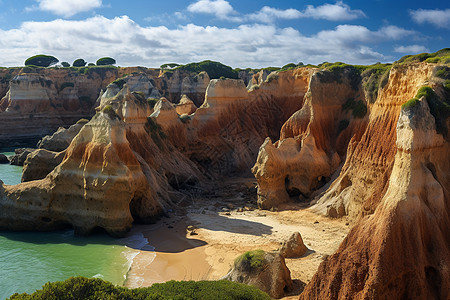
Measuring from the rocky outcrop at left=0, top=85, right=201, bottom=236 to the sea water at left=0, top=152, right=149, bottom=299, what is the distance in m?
0.69

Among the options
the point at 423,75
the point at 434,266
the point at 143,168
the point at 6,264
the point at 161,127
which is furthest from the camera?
the point at 161,127

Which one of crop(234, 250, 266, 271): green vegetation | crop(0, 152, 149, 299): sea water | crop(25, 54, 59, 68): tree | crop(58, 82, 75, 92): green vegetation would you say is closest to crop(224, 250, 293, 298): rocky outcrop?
crop(234, 250, 266, 271): green vegetation

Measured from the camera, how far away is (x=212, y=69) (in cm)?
7675

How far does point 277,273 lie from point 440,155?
246 inches

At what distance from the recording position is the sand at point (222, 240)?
16.2 m

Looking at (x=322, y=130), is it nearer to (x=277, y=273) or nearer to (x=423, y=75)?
(x=423, y=75)

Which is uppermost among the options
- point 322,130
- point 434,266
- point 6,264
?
point 322,130

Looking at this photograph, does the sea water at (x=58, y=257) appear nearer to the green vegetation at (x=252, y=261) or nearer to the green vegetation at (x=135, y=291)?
the green vegetation at (x=252, y=261)

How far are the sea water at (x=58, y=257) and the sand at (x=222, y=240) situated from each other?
33.4 inches

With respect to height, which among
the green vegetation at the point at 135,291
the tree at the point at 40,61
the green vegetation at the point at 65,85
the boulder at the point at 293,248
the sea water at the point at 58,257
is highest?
the tree at the point at 40,61

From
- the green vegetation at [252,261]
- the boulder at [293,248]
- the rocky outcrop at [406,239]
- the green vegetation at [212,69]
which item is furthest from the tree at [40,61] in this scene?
the rocky outcrop at [406,239]

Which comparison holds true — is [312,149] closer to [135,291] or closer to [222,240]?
[222,240]

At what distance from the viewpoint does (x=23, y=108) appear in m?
59.1

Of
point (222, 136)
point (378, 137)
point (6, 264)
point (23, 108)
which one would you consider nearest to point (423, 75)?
point (378, 137)
